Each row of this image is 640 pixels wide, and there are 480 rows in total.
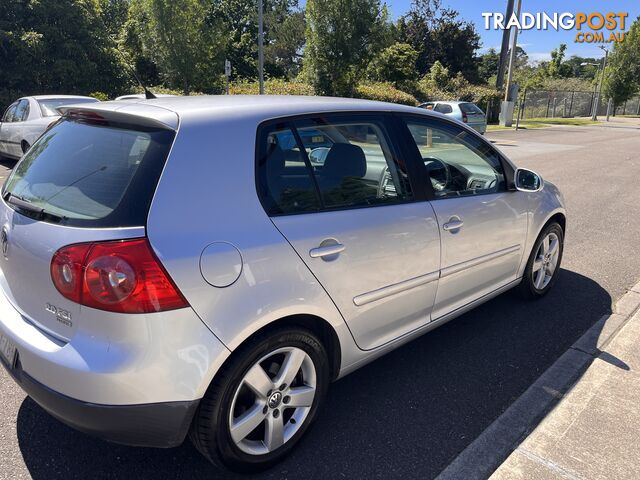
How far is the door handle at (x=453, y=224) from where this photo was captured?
2.99m

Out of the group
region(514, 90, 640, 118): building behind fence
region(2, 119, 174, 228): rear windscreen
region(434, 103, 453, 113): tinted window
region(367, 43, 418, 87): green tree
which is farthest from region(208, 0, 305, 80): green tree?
region(2, 119, 174, 228): rear windscreen

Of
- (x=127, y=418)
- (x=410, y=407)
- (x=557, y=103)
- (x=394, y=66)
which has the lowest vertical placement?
(x=410, y=407)

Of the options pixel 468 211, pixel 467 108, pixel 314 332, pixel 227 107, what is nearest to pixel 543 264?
pixel 468 211

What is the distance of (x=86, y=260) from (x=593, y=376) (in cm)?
294

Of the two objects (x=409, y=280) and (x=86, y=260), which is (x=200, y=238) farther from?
(x=409, y=280)

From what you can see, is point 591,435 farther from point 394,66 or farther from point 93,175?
point 394,66

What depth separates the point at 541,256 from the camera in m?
4.17

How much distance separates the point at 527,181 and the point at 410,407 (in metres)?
1.94

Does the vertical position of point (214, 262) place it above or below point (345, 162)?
below

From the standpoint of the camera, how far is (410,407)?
9.35 ft

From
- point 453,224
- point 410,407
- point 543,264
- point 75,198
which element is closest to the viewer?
point 75,198

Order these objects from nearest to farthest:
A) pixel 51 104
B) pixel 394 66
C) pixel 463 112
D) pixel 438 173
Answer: pixel 438 173
pixel 51 104
pixel 463 112
pixel 394 66

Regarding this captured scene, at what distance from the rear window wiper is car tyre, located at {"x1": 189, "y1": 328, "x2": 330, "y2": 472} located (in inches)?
37.1

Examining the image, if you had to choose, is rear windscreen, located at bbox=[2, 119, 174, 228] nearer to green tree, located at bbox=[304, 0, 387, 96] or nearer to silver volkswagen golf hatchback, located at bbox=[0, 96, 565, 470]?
silver volkswagen golf hatchback, located at bbox=[0, 96, 565, 470]
